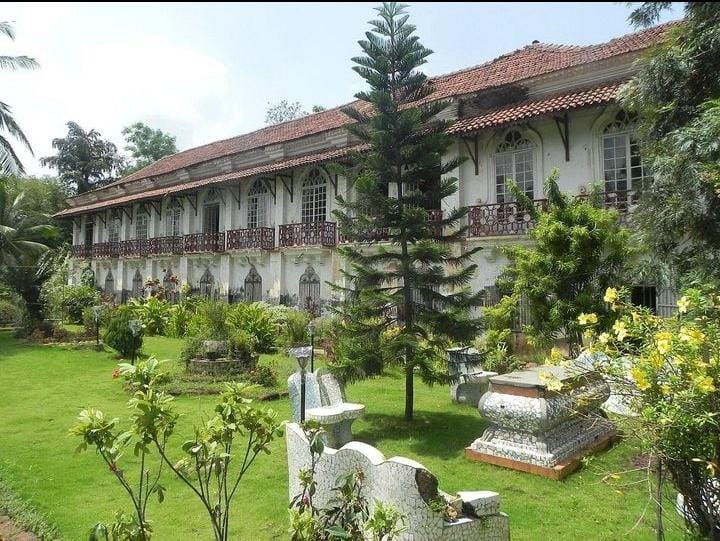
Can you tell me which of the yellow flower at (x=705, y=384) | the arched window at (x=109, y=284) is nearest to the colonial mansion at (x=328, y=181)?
the arched window at (x=109, y=284)

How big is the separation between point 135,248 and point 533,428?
77.8 feet

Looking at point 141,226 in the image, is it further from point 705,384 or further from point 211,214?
point 705,384

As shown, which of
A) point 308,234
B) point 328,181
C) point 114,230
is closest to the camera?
point 308,234

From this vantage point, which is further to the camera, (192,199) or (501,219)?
(192,199)

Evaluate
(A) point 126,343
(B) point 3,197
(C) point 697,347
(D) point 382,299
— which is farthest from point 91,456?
Result: (B) point 3,197

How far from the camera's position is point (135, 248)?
2486 cm

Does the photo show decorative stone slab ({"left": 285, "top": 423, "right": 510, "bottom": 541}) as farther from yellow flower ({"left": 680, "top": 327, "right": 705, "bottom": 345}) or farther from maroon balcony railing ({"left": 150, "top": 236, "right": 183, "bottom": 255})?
maroon balcony railing ({"left": 150, "top": 236, "right": 183, "bottom": 255})

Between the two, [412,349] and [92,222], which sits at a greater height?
[92,222]

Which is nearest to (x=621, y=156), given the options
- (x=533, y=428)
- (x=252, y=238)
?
(x=533, y=428)

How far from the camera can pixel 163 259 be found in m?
23.4

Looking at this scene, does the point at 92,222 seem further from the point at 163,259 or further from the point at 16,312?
the point at 16,312

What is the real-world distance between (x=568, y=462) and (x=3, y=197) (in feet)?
71.8

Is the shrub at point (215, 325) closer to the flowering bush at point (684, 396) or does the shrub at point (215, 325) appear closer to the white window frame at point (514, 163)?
the white window frame at point (514, 163)

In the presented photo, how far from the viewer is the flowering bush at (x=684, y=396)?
246 centimetres
